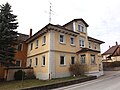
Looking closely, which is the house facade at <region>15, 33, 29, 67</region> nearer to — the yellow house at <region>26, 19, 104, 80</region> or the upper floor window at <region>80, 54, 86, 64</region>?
the yellow house at <region>26, 19, 104, 80</region>

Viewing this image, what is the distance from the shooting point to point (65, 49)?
Answer: 74.6ft

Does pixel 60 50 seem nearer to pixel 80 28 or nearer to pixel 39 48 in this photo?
pixel 39 48

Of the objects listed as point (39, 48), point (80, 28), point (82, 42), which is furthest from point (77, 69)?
point (80, 28)

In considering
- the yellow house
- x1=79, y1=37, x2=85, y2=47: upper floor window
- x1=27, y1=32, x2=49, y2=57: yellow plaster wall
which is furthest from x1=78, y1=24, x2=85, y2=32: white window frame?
x1=27, y1=32, x2=49, y2=57: yellow plaster wall

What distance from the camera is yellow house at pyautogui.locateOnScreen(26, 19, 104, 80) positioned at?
68.8 feet

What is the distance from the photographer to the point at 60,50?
72.0 feet

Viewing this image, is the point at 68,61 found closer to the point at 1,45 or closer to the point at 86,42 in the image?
the point at 86,42

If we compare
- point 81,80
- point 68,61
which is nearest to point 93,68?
point 68,61

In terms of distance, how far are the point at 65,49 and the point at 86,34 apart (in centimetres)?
705

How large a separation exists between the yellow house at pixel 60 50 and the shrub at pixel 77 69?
26.7 inches

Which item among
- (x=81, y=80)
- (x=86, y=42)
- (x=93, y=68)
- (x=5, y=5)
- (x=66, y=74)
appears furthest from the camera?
(x=86, y=42)

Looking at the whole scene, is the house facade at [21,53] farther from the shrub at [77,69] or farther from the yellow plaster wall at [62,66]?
the shrub at [77,69]

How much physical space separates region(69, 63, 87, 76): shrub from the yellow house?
678mm

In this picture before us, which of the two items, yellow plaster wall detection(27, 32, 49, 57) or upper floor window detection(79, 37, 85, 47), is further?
upper floor window detection(79, 37, 85, 47)
